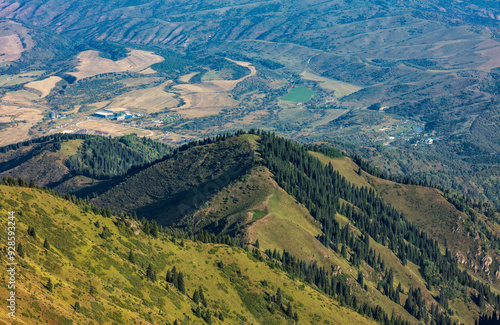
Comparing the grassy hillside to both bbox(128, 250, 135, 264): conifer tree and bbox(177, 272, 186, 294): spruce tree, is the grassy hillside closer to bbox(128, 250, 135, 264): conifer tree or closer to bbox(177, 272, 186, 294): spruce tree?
bbox(128, 250, 135, 264): conifer tree

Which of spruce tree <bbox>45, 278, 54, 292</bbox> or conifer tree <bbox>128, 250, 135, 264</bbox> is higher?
spruce tree <bbox>45, 278, 54, 292</bbox>

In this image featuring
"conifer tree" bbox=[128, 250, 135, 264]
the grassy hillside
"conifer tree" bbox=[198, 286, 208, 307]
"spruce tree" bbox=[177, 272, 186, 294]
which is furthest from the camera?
"spruce tree" bbox=[177, 272, 186, 294]

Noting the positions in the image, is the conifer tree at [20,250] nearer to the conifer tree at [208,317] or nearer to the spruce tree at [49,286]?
the spruce tree at [49,286]

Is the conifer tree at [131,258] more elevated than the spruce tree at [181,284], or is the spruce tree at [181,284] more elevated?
the conifer tree at [131,258]

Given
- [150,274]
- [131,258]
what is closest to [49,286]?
[150,274]

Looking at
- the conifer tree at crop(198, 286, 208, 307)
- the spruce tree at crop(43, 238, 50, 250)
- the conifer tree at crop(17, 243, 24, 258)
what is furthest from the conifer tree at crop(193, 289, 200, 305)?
the conifer tree at crop(17, 243, 24, 258)

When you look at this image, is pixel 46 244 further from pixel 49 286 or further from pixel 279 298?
pixel 279 298

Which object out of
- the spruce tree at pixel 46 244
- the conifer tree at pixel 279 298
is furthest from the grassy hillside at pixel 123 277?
the conifer tree at pixel 279 298

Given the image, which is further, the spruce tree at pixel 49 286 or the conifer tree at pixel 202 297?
the conifer tree at pixel 202 297

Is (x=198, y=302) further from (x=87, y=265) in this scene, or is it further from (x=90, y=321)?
(x=90, y=321)
